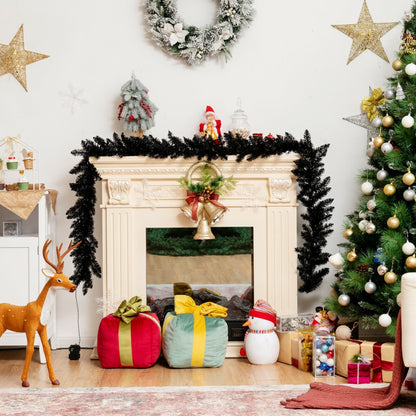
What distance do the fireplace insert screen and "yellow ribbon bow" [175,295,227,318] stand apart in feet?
0.61

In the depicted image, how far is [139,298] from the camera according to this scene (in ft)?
12.9

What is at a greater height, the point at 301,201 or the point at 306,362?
the point at 301,201

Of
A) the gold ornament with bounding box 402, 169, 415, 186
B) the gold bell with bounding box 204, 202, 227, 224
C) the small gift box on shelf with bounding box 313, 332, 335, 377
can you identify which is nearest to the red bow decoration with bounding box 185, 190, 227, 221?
the gold bell with bounding box 204, 202, 227, 224

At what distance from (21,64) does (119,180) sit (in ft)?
3.65

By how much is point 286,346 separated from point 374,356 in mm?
586

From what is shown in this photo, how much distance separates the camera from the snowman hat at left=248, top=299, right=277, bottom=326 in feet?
12.8

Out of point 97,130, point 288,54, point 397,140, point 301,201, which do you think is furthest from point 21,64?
point 397,140

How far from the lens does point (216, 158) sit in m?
4.04

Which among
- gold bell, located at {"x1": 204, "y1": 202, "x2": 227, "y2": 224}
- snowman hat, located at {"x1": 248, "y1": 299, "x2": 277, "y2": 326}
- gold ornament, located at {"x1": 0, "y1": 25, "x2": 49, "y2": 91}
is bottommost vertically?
snowman hat, located at {"x1": 248, "y1": 299, "x2": 277, "y2": 326}

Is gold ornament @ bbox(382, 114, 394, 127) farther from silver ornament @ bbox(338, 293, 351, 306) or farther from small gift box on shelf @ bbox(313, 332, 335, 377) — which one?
small gift box on shelf @ bbox(313, 332, 335, 377)

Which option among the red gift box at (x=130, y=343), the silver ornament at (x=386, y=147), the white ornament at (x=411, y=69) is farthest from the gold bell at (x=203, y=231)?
the white ornament at (x=411, y=69)

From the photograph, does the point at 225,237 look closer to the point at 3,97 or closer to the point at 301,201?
the point at 301,201

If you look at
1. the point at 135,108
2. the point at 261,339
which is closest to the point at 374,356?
the point at 261,339

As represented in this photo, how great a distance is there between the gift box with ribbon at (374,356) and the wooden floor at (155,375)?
111 mm
